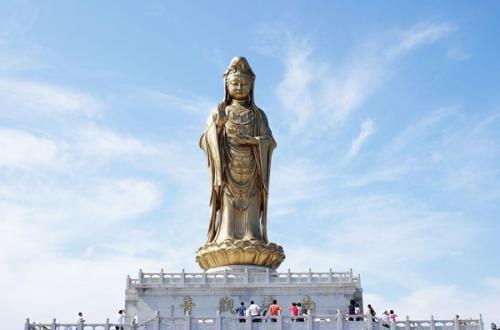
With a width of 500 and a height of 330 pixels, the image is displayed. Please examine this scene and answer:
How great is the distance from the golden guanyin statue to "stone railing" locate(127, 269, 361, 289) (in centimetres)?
262

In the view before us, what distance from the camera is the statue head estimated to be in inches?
1156

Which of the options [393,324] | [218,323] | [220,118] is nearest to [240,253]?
[220,118]

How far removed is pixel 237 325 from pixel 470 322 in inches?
230

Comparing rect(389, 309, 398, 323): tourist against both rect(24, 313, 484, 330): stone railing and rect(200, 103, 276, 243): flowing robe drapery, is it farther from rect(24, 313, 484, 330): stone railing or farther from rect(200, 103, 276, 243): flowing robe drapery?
rect(200, 103, 276, 243): flowing robe drapery

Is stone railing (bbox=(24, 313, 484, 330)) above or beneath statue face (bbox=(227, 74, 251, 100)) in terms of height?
beneath

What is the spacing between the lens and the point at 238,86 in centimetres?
2934

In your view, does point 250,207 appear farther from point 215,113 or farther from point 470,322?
point 470,322

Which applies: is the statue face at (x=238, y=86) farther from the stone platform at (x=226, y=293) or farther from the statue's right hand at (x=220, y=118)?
the stone platform at (x=226, y=293)

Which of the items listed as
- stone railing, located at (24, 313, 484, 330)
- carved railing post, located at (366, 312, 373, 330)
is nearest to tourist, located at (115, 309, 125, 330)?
stone railing, located at (24, 313, 484, 330)

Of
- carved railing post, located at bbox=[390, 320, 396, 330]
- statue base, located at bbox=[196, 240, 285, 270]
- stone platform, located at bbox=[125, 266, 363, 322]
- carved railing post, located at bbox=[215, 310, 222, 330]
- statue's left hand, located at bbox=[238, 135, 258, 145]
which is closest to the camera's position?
carved railing post, located at bbox=[215, 310, 222, 330]

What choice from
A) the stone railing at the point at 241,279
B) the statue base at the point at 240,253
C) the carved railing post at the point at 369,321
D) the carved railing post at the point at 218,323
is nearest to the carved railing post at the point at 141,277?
the stone railing at the point at 241,279

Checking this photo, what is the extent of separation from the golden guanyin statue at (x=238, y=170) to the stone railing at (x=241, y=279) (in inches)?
103

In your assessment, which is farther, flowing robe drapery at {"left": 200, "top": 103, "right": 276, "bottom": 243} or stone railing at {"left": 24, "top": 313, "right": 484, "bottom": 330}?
flowing robe drapery at {"left": 200, "top": 103, "right": 276, "bottom": 243}

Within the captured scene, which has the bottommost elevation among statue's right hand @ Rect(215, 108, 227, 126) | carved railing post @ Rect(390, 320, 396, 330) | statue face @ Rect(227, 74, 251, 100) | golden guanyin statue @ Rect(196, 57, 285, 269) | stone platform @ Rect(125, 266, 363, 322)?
carved railing post @ Rect(390, 320, 396, 330)
